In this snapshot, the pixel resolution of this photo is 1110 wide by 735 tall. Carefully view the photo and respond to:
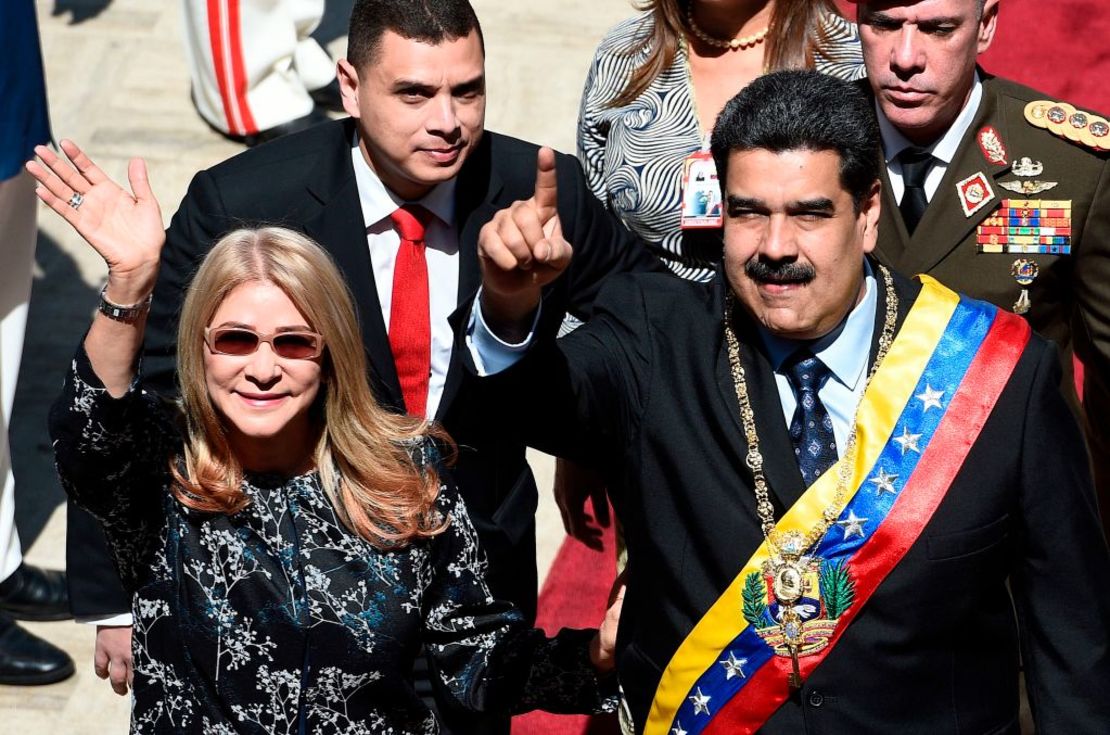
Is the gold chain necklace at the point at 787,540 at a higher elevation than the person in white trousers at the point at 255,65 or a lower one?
higher

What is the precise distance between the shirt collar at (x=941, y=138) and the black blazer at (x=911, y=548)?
693 mm

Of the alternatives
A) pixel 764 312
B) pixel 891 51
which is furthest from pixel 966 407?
pixel 891 51

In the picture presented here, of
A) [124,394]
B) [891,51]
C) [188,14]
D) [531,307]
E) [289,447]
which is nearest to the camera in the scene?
[531,307]

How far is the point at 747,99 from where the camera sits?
2820mm

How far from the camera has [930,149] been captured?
3531mm

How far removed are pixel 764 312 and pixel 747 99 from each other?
1.10 feet

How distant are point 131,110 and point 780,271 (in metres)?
4.65

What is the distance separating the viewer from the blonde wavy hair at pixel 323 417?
288cm

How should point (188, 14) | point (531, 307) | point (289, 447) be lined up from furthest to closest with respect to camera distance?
point (188, 14), point (289, 447), point (531, 307)

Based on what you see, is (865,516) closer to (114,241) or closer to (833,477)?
(833,477)

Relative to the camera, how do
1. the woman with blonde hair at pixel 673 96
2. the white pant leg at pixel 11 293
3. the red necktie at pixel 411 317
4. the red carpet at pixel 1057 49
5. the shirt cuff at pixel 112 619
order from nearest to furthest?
the shirt cuff at pixel 112 619 → the red necktie at pixel 411 317 → the woman with blonde hair at pixel 673 96 → the white pant leg at pixel 11 293 → the red carpet at pixel 1057 49

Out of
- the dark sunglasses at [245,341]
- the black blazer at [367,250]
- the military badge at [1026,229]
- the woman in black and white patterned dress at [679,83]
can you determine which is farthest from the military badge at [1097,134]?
the dark sunglasses at [245,341]

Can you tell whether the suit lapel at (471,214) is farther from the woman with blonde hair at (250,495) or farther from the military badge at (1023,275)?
the military badge at (1023,275)

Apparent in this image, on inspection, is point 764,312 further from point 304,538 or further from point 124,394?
point 124,394
